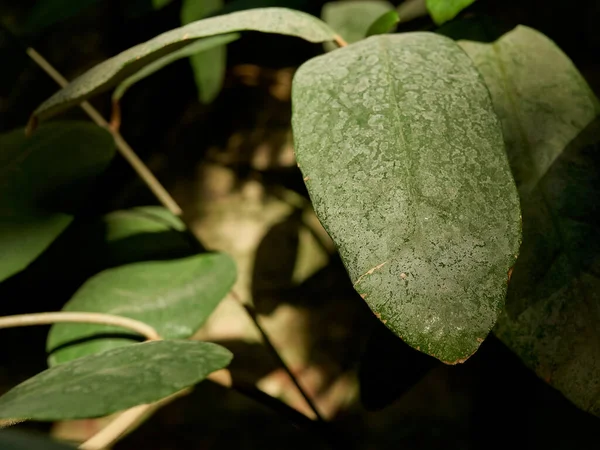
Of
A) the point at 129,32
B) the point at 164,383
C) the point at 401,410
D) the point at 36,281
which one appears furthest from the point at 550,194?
the point at 129,32

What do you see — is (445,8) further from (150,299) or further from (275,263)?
(275,263)

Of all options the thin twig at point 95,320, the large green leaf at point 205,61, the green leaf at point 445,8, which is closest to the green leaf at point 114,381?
the thin twig at point 95,320

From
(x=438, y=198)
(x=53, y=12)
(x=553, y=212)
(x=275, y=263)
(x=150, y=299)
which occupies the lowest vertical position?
(x=275, y=263)

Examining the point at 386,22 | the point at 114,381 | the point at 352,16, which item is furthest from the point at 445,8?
the point at 114,381

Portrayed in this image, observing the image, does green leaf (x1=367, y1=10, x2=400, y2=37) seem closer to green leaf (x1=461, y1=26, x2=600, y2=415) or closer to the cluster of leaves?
the cluster of leaves

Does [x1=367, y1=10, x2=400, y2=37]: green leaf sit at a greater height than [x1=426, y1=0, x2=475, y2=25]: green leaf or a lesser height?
lesser

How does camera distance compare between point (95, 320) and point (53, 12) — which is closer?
point (95, 320)

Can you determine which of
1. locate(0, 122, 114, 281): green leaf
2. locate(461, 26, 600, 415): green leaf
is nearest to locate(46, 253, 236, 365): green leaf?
locate(0, 122, 114, 281): green leaf

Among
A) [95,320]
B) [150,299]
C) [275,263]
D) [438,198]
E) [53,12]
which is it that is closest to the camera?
[438,198]
